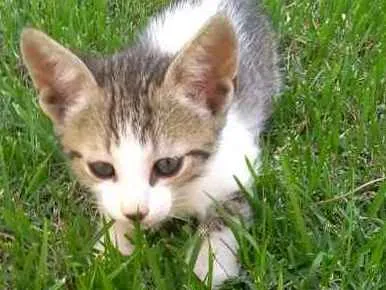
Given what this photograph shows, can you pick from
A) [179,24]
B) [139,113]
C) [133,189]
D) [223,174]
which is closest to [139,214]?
[133,189]

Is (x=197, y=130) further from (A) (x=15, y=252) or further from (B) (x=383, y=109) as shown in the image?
(B) (x=383, y=109)

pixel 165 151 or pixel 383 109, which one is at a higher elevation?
pixel 383 109

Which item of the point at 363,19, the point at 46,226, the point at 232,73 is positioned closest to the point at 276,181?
the point at 232,73

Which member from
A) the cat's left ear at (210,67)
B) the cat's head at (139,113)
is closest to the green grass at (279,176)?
the cat's head at (139,113)

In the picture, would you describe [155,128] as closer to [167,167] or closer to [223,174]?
[167,167]

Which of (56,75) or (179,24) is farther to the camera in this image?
(179,24)

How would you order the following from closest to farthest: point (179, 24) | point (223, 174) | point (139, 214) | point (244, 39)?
1. point (139, 214)
2. point (223, 174)
3. point (179, 24)
4. point (244, 39)
